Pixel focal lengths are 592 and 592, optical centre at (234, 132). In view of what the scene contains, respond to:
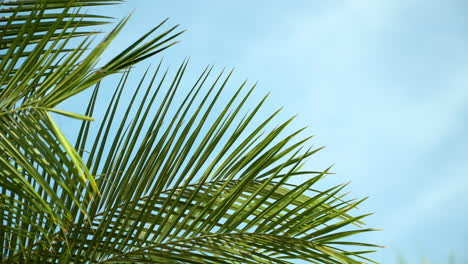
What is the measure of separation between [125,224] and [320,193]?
0.45 metres

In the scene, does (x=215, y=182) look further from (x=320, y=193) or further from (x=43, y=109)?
(x=43, y=109)

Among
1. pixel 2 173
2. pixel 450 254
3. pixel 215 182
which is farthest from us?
pixel 215 182

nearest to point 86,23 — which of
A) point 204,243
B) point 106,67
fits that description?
point 106,67

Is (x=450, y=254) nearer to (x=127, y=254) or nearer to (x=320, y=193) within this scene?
(x=320, y=193)

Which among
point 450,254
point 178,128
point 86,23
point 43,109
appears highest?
point 86,23

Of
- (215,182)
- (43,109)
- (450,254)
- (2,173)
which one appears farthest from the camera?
(215,182)

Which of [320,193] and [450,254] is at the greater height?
[320,193]

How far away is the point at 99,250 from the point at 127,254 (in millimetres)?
109

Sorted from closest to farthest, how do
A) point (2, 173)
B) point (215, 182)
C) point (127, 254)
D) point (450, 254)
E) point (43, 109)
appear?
1. point (450, 254)
2. point (43, 109)
3. point (2, 173)
4. point (127, 254)
5. point (215, 182)

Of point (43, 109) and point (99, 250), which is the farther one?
point (99, 250)

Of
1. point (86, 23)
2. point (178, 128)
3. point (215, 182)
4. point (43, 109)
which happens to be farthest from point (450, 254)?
point (86, 23)

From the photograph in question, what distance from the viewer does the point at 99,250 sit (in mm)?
1378

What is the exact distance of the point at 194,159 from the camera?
1.43 metres

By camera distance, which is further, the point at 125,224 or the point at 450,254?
the point at 125,224
